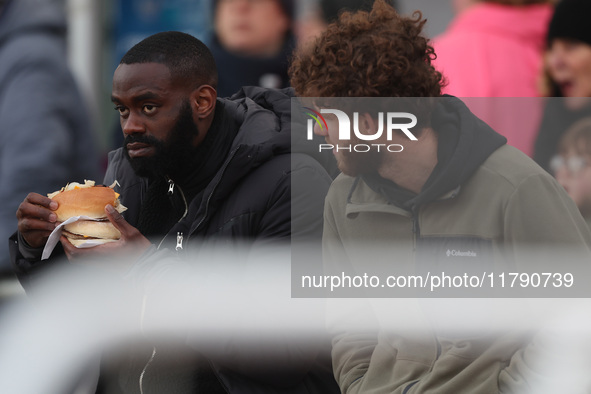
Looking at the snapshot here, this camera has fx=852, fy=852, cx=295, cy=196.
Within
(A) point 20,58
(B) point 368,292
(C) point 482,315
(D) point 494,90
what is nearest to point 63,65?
(A) point 20,58

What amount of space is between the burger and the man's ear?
0.33 metres

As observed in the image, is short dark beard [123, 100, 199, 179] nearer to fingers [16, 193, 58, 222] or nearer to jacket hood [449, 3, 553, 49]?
fingers [16, 193, 58, 222]

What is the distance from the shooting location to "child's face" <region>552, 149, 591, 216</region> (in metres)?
1.95

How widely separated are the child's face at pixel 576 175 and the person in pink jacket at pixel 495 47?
86cm

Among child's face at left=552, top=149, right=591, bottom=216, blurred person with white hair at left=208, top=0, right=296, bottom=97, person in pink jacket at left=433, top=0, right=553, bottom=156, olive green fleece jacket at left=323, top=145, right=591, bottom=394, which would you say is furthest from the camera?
blurred person with white hair at left=208, top=0, right=296, bottom=97

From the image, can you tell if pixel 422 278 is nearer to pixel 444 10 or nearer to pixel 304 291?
pixel 304 291

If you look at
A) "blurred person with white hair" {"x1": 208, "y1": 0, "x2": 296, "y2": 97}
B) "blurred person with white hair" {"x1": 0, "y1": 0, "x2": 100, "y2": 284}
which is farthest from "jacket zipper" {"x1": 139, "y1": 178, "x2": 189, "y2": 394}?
"blurred person with white hair" {"x1": 208, "y1": 0, "x2": 296, "y2": 97}

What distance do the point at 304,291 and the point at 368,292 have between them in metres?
0.18

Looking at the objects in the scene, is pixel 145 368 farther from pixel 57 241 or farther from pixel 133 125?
pixel 133 125

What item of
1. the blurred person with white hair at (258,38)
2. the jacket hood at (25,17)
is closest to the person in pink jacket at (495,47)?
the blurred person with white hair at (258,38)

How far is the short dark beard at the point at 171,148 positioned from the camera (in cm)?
225

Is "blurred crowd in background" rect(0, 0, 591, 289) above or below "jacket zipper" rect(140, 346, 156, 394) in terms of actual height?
above

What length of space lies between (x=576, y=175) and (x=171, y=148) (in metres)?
1.03

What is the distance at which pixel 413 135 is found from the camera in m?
1.93
